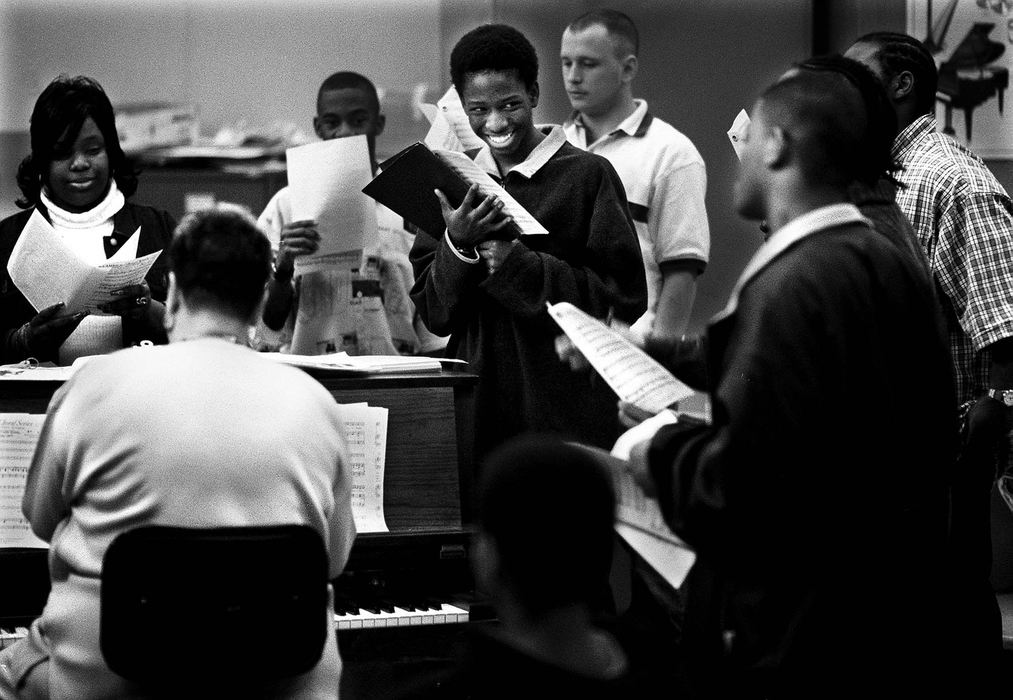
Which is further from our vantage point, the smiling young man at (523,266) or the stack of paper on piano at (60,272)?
the smiling young man at (523,266)

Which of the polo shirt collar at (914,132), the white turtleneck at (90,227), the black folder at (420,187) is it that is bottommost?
the white turtleneck at (90,227)

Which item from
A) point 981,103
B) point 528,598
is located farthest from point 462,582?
point 981,103

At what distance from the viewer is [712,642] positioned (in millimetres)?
1939

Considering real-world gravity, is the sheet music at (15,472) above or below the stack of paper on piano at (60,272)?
below

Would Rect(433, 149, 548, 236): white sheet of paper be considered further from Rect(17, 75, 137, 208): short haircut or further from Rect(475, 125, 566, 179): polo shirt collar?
Rect(17, 75, 137, 208): short haircut

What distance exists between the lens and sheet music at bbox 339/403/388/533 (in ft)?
9.30

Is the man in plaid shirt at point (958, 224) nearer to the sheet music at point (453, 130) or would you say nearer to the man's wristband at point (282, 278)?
the sheet music at point (453, 130)

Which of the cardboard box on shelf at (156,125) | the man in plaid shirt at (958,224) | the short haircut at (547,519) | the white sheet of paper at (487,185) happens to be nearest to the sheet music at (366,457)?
the white sheet of paper at (487,185)

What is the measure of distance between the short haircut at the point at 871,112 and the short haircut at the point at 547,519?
0.65 meters

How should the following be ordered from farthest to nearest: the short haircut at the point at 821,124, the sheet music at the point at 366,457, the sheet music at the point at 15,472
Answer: the sheet music at the point at 366,457 < the sheet music at the point at 15,472 < the short haircut at the point at 821,124

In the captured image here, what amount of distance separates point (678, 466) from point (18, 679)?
43.6 inches

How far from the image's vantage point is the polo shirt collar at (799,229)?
1799 mm

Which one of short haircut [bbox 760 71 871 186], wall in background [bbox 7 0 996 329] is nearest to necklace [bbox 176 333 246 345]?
short haircut [bbox 760 71 871 186]

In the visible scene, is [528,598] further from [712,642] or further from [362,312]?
[362,312]
